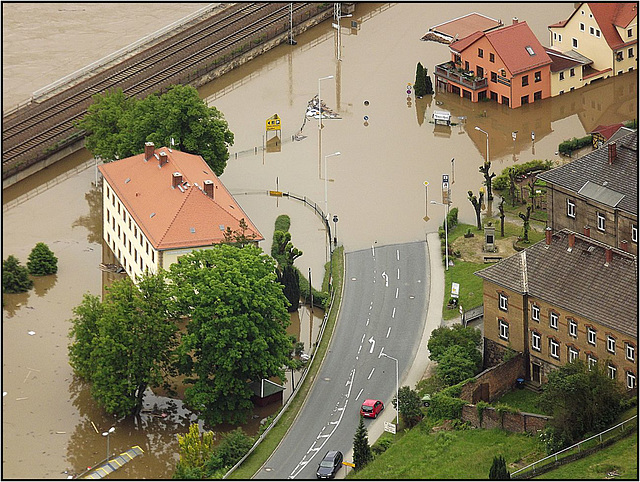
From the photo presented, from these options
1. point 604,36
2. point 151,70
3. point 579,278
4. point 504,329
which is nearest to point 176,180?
point 504,329

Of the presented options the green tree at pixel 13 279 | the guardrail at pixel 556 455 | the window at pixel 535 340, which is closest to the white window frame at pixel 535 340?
the window at pixel 535 340

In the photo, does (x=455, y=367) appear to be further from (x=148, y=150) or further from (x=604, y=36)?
(x=604, y=36)

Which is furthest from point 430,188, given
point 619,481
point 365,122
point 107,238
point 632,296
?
point 619,481

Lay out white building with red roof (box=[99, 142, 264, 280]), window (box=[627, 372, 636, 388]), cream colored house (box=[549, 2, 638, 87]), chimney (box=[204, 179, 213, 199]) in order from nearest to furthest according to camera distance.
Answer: window (box=[627, 372, 636, 388]) → white building with red roof (box=[99, 142, 264, 280]) → chimney (box=[204, 179, 213, 199]) → cream colored house (box=[549, 2, 638, 87])

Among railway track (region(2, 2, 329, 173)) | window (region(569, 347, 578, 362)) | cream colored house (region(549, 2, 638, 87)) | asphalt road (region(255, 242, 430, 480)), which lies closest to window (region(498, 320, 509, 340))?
window (region(569, 347, 578, 362))

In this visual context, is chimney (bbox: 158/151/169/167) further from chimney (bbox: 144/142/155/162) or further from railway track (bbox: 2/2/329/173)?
railway track (bbox: 2/2/329/173)

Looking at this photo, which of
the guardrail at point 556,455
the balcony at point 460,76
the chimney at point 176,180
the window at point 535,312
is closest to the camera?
Answer: the guardrail at point 556,455

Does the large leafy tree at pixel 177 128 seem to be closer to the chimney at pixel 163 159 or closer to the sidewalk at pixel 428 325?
the chimney at pixel 163 159
